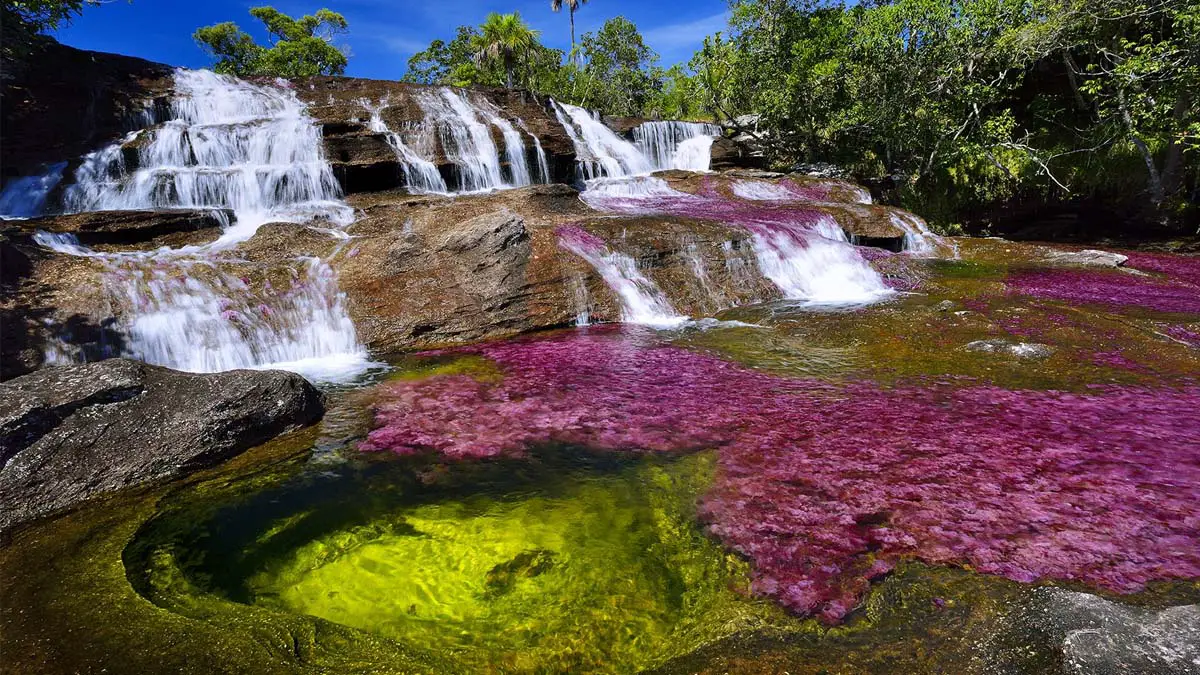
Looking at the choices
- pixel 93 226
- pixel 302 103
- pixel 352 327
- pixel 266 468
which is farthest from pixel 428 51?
pixel 266 468

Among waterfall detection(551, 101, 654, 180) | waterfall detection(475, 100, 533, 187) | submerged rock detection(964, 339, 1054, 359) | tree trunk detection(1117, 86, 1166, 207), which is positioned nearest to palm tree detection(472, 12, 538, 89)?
waterfall detection(551, 101, 654, 180)

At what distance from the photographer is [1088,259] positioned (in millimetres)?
15117

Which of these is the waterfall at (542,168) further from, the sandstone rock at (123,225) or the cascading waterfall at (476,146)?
the sandstone rock at (123,225)

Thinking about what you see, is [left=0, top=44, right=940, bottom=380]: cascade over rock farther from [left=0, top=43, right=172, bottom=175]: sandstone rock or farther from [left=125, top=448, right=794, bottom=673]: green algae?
[left=125, top=448, right=794, bottom=673]: green algae

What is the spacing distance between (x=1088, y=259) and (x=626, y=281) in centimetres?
1323

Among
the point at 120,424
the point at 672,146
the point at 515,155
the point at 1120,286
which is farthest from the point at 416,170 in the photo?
the point at 1120,286

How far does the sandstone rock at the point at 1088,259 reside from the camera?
14922mm

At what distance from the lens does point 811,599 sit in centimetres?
361

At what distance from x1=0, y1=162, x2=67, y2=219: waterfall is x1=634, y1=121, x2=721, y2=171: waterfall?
895 inches

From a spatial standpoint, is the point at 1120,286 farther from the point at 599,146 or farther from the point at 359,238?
the point at 599,146

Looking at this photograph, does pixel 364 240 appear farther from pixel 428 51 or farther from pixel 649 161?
pixel 428 51

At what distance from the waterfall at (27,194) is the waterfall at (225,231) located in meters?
0.59

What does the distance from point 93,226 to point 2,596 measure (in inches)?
479

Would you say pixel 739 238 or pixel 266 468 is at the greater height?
pixel 739 238
